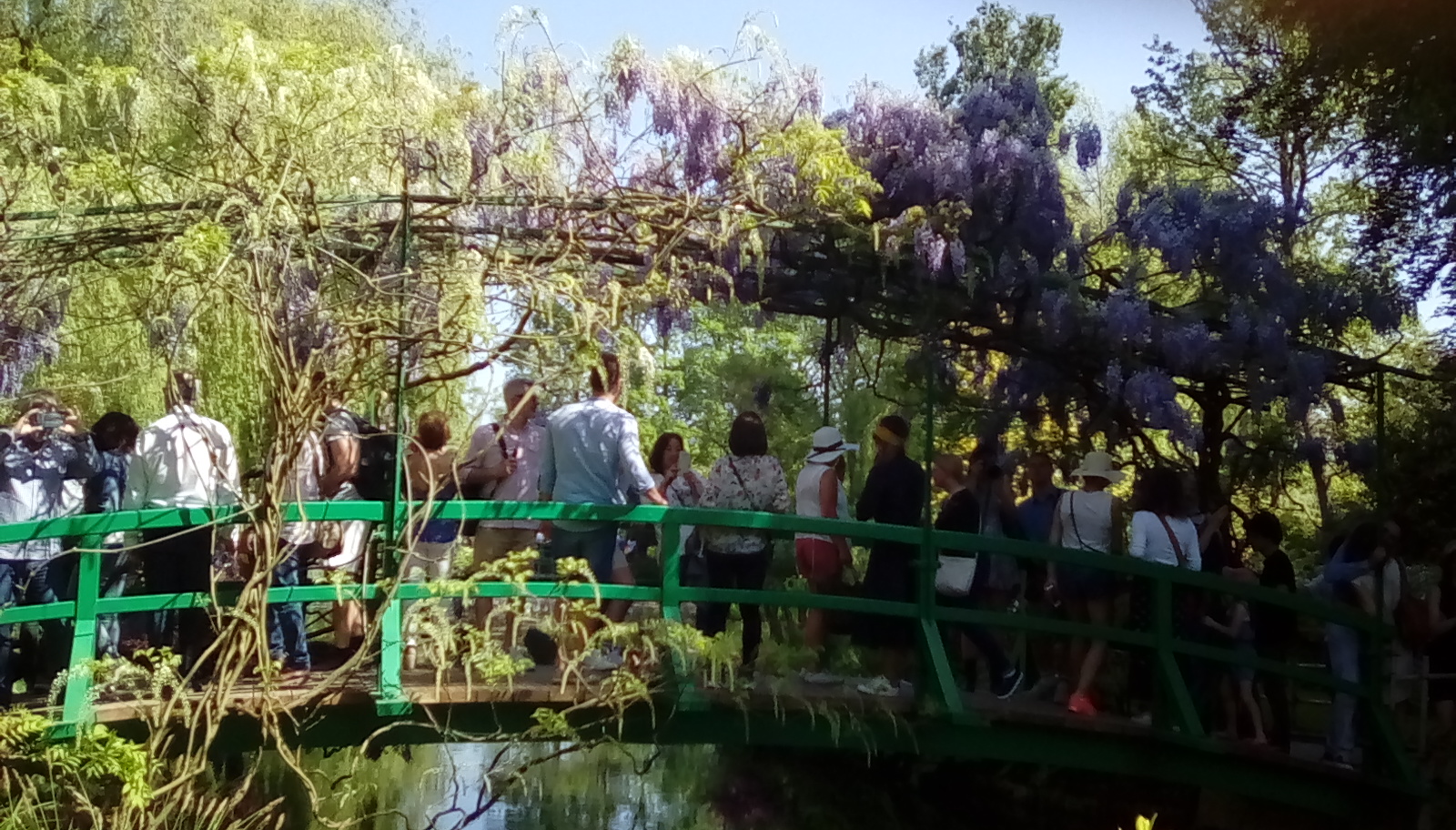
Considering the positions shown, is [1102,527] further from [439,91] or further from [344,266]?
[439,91]

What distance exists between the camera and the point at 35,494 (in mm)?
5551

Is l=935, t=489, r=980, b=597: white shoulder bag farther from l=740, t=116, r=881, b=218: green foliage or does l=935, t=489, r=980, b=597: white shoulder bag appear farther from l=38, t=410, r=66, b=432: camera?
l=38, t=410, r=66, b=432: camera

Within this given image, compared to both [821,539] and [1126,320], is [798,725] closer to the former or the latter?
[821,539]

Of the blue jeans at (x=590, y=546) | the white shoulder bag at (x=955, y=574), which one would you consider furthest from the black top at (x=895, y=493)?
the blue jeans at (x=590, y=546)

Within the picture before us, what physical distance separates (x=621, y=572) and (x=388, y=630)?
0.97 meters

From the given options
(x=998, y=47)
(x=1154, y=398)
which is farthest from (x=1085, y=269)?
(x=998, y=47)

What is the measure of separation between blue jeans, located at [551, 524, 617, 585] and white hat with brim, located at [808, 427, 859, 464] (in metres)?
0.87

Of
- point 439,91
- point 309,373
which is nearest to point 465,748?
point 439,91

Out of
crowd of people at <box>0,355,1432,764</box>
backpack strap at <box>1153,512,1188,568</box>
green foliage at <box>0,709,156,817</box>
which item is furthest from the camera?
backpack strap at <box>1153,512,1188,568</box>

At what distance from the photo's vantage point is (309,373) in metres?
5.36

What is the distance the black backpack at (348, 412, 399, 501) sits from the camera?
578 cm

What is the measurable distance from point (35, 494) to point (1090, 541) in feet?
13.5

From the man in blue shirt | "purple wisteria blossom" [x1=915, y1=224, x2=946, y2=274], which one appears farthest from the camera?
the man in blue shirt

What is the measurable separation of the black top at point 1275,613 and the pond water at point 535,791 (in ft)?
13.0
